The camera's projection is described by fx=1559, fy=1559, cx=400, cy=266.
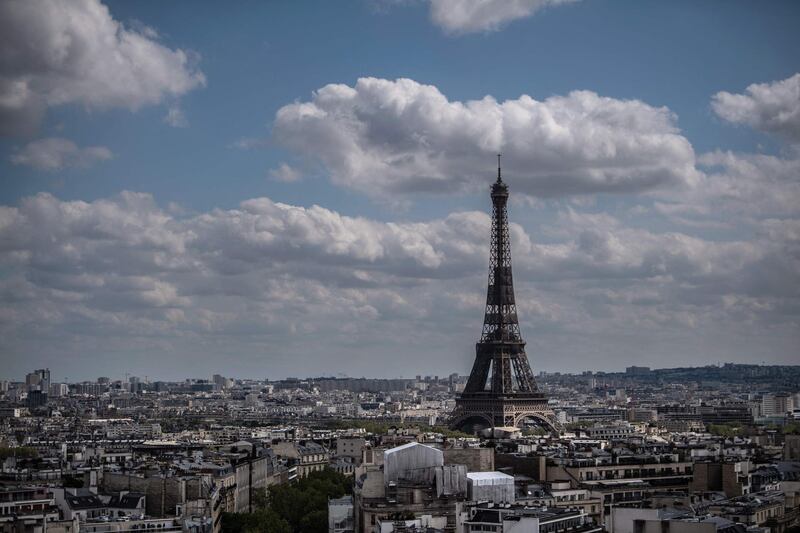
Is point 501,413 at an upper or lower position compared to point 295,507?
upper

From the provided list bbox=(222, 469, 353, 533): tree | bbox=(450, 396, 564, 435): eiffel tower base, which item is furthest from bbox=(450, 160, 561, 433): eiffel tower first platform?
bbox=(222, 469, 353, 533): tree

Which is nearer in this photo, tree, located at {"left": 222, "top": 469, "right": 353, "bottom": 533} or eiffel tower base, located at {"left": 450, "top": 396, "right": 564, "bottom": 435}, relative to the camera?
tree, located at {"left": 222, "top": 469, "right": 353, "bottom": 533}

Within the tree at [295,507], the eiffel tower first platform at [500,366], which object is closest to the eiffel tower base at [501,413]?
the eiffel tower first platform at [500,366]

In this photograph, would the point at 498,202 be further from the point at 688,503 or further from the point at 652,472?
the point at 688,503

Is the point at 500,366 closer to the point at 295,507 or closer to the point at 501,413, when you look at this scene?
the point at 501,413

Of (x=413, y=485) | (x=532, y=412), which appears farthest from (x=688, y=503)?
(x=532, y=412)

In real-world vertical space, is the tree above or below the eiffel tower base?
below

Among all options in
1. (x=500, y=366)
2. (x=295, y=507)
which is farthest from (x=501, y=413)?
(x=295, y=507)

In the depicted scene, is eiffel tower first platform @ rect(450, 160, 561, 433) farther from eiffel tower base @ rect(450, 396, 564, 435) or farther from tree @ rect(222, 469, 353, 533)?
tree @ rect(222, 469, 353, 533)

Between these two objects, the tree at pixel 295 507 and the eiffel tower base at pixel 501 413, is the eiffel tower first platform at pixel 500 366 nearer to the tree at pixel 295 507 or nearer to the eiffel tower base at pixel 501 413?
the eiffel tower base at pixel 501 413
